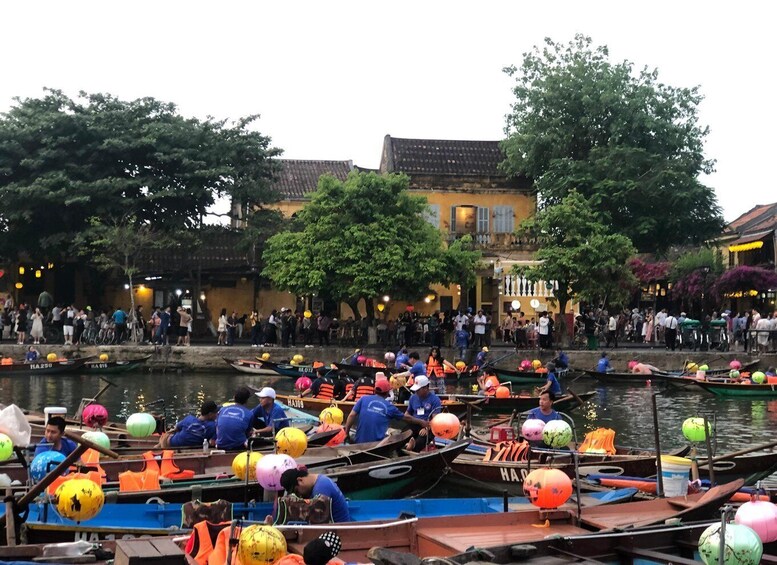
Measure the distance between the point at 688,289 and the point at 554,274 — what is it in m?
10.2

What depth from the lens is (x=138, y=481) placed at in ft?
34.5

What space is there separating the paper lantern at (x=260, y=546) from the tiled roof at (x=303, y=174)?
1361 inches

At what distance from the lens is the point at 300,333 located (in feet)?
120

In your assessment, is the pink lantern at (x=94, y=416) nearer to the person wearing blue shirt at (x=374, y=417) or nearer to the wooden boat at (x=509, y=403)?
the person wearing blue shirt at (x=374, y=417)

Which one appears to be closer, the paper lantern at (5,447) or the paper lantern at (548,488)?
the paper lantern at (548,488)

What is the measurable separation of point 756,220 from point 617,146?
13.7m

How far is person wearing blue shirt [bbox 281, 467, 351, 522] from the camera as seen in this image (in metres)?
8.36

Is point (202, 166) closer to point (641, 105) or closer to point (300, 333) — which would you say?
point (300, 333)

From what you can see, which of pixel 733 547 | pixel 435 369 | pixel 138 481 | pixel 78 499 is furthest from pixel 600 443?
pixel 435 369

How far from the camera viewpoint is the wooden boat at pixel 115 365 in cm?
3042

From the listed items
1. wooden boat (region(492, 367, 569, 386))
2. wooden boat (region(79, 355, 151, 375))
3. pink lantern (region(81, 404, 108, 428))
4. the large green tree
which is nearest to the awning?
wooden boat (region(492, 367, 569, 386))

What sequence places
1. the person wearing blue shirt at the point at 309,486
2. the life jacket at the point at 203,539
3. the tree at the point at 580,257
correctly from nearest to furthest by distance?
the life jacket at the point at 203,539, the person wearing blue shirt at the point at 309,486, the tree at the point at 580,257

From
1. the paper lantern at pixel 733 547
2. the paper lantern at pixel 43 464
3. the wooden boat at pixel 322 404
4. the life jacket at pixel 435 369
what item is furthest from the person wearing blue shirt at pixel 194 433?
the life jacket at pixel 435 369

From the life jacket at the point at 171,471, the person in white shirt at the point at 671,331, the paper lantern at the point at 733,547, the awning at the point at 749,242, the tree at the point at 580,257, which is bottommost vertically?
the life jacket at the point at 171,471
